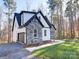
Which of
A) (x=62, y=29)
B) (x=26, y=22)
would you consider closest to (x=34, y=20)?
(x=26, y=22)

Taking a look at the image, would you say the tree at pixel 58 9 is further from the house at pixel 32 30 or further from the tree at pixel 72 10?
the house at pixel 32 30

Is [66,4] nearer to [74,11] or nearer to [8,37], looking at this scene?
[74,11]

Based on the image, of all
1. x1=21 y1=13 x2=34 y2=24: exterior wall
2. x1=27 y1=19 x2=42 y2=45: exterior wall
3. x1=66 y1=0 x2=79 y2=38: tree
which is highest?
x1=66 y1=0 x2=79 y2=38: tree

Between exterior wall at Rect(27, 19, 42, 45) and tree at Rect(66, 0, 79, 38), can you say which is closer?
exterior wall at Rect(27, 19, 42, 45)

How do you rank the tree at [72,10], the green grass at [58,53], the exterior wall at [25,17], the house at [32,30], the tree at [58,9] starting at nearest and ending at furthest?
1. the green grass at [58,53]
2. the house at [32,30]
3. the exterior wall at [25,17]
4. the tree at [72,10]
5. the tree at [58,9]

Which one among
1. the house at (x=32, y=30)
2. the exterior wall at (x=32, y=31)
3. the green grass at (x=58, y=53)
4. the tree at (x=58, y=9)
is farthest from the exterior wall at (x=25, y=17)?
the tree at (x=58, y=9)

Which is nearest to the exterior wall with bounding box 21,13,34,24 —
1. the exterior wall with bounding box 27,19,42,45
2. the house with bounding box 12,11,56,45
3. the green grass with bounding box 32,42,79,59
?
the house with bounding box 12,11,56,45

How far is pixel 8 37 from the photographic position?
41594 millimetres

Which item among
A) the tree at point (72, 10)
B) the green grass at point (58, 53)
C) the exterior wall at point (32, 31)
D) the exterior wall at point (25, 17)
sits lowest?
the green grass at point (58, 53)

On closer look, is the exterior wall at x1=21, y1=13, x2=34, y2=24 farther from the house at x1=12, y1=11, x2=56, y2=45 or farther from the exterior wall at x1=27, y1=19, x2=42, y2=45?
the exterior wall at x1=27, y1=19, x2=42, y2=45

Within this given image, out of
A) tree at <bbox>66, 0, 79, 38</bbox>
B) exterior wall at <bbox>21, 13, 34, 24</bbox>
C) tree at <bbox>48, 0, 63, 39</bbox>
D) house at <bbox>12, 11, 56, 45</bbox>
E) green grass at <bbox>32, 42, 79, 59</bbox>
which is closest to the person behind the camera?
green grass at <bbox>32, 42, 79, 59</bbox>

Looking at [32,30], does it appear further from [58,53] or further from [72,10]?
[72,10]

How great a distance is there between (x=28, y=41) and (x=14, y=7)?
19.7m

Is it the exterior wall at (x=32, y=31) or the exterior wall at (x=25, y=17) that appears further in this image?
the exterior wall at (x=25, y=17)
